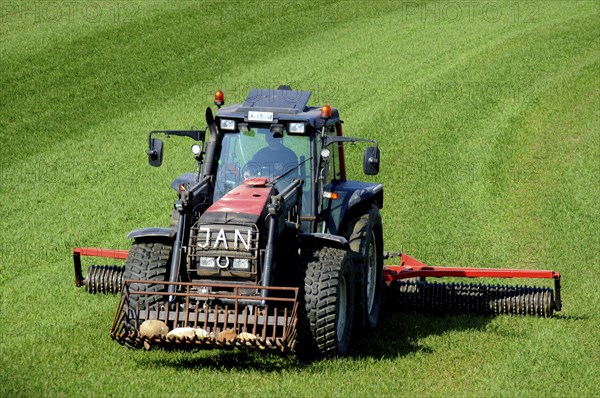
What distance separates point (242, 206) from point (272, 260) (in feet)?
2.21

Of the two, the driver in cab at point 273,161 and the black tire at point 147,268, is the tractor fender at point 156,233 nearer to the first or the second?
the black tire at point 147,268

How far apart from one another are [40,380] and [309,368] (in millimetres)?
2376

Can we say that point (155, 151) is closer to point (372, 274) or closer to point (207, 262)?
point (207, 262)

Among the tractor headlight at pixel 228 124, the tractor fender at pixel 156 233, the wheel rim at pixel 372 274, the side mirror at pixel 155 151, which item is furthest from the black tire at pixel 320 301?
the side mirror at pixel 155 151

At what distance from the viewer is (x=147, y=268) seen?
10.6 metres

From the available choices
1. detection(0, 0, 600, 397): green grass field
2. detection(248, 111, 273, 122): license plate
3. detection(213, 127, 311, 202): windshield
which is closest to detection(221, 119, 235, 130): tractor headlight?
detection(213, 127, 311, 202): windshield

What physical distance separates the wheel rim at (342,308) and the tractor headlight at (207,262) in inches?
49.4

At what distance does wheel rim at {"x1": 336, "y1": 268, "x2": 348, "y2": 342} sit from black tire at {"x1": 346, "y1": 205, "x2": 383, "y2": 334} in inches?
21.8

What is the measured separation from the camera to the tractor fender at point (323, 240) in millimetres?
10641

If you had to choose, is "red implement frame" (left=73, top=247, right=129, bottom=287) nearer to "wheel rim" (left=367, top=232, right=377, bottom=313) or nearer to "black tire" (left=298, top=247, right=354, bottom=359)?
"wheel rim" (left=367, top=232, right=377, bottom=313)

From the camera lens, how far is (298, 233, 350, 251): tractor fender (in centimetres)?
1064

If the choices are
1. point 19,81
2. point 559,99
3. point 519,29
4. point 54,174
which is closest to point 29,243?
point 54,174

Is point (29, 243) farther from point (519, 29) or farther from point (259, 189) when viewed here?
point (519, 29)

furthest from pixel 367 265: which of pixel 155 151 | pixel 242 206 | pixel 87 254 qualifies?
pixel 87 254
